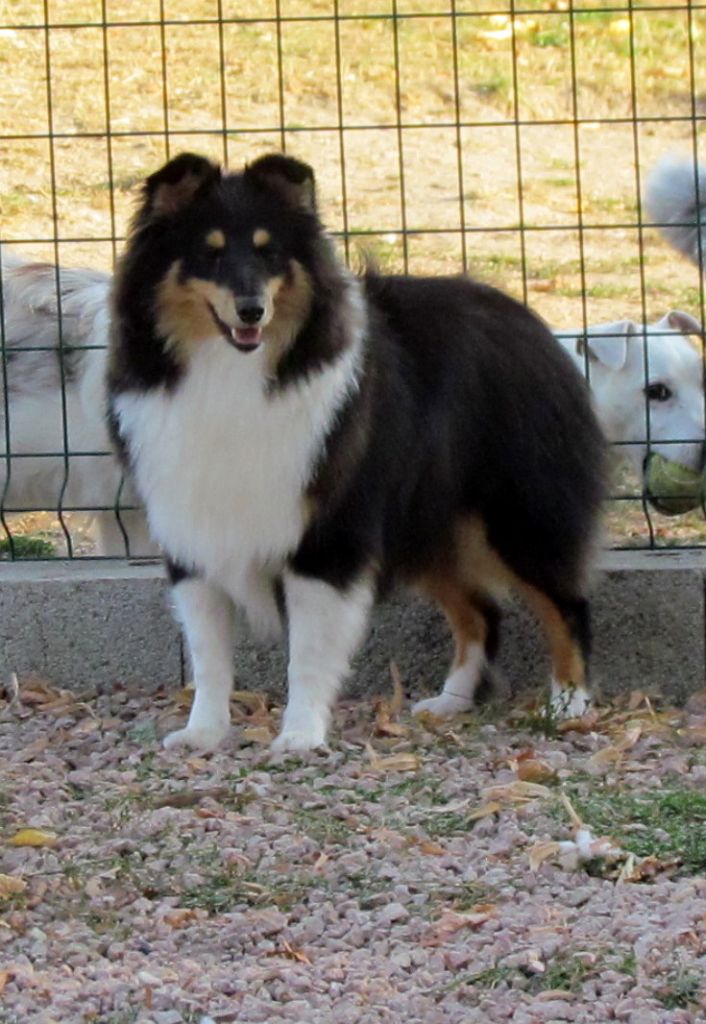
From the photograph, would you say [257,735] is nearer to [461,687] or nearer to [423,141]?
[461,687]

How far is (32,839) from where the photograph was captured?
4.11m

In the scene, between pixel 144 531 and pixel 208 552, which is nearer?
pixel 208 552

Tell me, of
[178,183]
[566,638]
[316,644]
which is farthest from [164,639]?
[178,183]

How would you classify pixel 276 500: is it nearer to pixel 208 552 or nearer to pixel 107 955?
pixel 208 552

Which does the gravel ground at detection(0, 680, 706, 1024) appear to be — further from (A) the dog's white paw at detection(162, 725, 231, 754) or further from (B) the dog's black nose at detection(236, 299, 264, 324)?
(B) the dog's black nose at detection(236, 299, 264, 324)

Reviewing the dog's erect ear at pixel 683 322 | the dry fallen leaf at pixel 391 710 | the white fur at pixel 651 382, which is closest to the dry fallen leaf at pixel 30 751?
the dry fallen leaf at pixel 391 710

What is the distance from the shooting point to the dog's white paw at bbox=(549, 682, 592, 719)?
523 cm

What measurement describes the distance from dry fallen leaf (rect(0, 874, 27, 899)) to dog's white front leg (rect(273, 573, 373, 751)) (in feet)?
3.90

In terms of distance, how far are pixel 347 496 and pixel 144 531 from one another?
64.6 inches

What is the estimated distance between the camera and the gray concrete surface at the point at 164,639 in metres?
5.61

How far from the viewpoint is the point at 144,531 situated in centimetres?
640

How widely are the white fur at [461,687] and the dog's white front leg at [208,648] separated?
2.15ft

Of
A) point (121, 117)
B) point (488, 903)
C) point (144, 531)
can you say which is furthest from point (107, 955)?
point (121, 117)

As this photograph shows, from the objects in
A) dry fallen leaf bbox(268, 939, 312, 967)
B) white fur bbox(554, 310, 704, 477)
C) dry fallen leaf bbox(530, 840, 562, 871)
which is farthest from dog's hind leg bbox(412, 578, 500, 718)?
dry fallen leaf bbox(268, 939, 312, 967)
